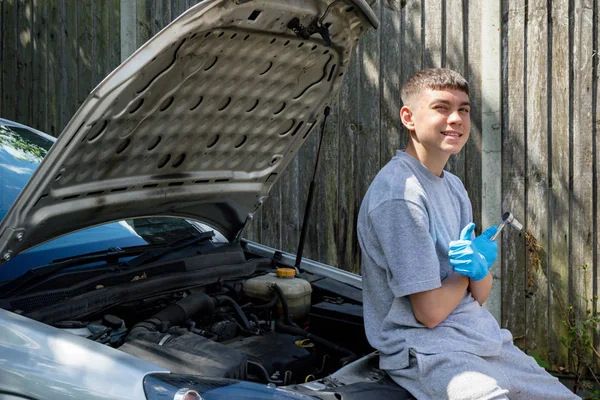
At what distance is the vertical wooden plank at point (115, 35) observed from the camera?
21.7 feet

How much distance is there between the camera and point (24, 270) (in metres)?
2.90

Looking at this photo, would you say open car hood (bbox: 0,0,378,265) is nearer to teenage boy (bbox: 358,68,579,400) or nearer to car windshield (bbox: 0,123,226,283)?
car windshield (bbox: 0,123,226,283)

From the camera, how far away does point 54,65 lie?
7258 millimetres

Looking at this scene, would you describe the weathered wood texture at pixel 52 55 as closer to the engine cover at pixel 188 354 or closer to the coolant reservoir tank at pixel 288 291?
the coolant reservoir tank at pixel 288 291

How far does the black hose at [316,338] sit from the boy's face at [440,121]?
0.86m

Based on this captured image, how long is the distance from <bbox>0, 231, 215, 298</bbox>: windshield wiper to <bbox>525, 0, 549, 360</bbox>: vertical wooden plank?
237 centimetres

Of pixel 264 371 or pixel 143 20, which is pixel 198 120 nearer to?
pixel 264 371

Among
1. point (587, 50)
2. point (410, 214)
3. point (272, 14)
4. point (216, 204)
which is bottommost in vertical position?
point (410, 214)

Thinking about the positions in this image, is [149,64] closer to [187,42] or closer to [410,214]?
[187,42]

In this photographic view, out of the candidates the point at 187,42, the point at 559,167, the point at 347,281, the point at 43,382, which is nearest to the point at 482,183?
the point at 559,167

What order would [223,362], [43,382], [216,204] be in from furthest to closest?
[216,204] → [223,362] → [43,382]

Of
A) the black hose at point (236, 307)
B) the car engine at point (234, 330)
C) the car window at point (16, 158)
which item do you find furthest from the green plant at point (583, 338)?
the car window at point (16, 158)

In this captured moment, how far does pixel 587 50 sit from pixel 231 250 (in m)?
2.78

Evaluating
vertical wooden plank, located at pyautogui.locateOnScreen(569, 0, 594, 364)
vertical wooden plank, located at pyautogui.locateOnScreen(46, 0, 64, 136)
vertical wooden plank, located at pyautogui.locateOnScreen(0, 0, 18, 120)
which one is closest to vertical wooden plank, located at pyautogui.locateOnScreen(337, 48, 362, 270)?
vertical wooden plank, located at pyautogui.locateOnScreen(569, 0, 594, 364)
